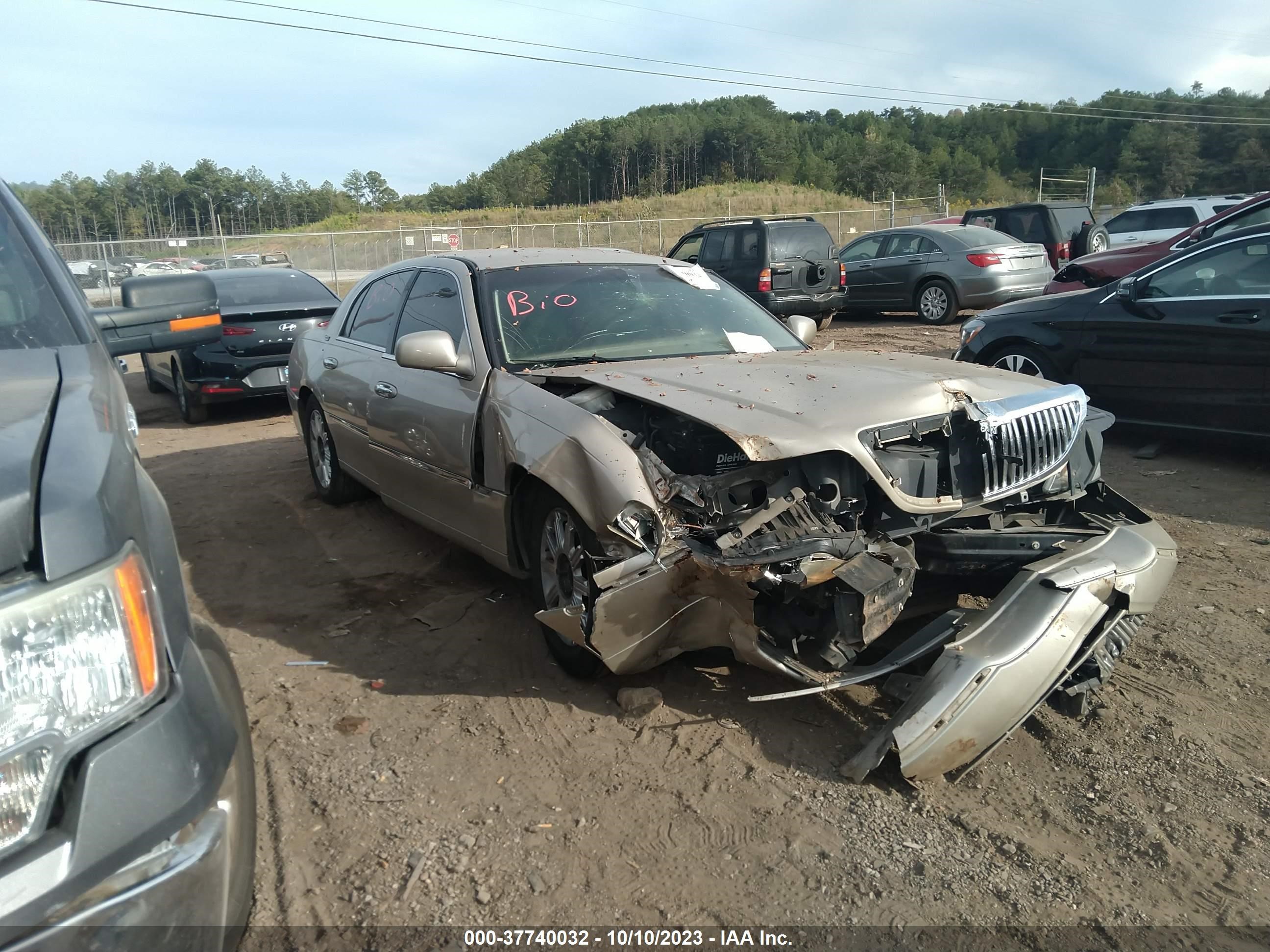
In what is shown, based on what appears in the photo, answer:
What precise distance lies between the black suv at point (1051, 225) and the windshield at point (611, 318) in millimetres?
12387

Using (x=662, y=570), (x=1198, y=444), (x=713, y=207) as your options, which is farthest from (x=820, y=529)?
(x=713, y=207)

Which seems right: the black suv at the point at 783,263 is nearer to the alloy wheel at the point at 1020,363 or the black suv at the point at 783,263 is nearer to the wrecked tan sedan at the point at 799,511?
the alloy wheel at the point at 1020,363

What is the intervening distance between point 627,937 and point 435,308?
3.42m

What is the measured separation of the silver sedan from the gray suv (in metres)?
13.8

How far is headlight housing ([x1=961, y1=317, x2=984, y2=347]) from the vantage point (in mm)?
7730

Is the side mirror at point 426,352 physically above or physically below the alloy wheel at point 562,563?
above

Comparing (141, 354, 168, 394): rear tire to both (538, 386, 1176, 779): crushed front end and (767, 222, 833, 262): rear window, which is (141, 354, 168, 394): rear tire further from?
(538, 386, 1176, 779): crushed front end

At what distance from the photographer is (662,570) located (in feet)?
10.3

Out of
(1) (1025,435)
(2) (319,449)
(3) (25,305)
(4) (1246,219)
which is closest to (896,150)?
(4) (1246,219)

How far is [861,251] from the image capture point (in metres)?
16.0

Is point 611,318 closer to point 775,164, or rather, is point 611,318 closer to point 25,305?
point 25,305

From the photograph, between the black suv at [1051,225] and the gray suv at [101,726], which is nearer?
the gray suv at [101,726]

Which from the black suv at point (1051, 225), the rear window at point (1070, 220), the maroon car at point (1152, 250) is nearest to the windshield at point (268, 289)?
the maroon car at point (1152, 250)

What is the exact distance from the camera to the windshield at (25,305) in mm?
2531
